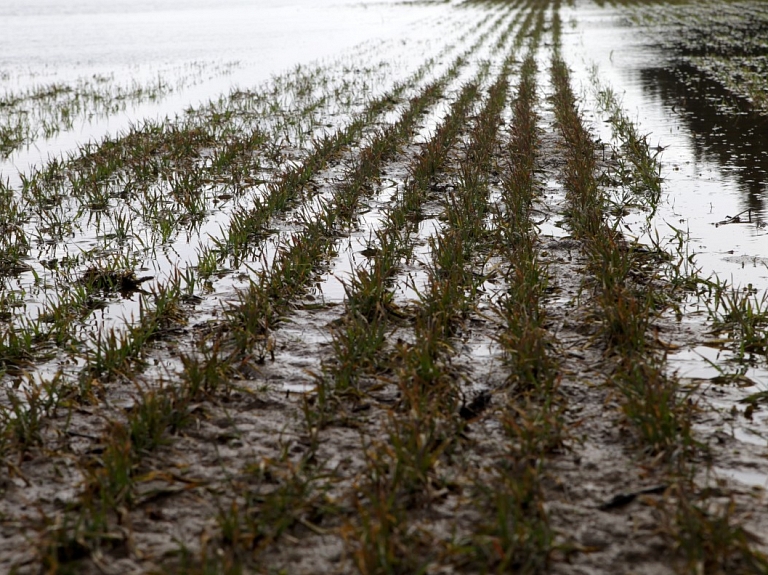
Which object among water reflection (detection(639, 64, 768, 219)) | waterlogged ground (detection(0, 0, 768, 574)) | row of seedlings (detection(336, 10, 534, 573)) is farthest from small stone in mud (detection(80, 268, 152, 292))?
water reflection (detection(639, 64, 768, 219))

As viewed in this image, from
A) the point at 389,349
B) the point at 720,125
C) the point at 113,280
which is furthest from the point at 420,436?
the point at 720,125

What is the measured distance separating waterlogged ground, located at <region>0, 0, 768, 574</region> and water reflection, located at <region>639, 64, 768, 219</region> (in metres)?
0.09

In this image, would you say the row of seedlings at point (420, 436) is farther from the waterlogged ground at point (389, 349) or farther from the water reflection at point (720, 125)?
the water reflection at point (720, 125)

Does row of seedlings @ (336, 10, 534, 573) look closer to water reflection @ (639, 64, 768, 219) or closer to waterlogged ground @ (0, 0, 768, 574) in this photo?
waterlogged ground @ (0, 0, 768, 574)

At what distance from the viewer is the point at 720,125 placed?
10.6 metres

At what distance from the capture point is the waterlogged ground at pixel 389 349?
259 cm

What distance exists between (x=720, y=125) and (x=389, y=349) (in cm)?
809

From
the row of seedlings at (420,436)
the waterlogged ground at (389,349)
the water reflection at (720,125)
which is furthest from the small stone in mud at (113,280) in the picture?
the water reflection at (720,125)

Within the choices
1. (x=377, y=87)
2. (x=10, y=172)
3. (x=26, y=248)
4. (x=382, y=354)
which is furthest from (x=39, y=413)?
(x=377, y=87)

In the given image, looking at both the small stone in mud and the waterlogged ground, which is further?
the small stone in mud

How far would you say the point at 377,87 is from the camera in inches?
619

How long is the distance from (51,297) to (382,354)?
218 cm

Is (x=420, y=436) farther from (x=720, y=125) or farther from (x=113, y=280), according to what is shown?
(x=720, y=125)

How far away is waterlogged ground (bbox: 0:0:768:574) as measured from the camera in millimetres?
2592
